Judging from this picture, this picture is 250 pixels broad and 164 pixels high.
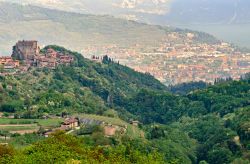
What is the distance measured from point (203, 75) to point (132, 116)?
2748 inches

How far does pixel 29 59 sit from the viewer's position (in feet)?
259

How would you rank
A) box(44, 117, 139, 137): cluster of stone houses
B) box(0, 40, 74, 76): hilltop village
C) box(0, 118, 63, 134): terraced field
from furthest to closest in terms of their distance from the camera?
box(0, 40, 74, 76): hilltop village
box(0, 118, 63, 134): terraced field
box(44, 117, 139, 137): cluster of stone houses

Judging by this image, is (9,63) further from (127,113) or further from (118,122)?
(118,122)

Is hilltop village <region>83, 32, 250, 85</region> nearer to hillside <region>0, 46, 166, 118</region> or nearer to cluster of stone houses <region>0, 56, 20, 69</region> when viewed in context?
hillside <region>0, 46, 166, 118</region>

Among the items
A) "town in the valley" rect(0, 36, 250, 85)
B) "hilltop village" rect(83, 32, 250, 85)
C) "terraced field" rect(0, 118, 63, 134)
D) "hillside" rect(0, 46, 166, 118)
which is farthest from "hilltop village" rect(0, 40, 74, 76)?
"hilltop village" rect(83, 32, 250, 85)

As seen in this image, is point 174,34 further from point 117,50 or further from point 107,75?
point 107,75

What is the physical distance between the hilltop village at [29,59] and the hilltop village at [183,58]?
5288 centimetres

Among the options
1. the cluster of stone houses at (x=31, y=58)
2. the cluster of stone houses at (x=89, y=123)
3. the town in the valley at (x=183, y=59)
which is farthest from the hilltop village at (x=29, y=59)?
the town in the valley at (x=183, y=59)

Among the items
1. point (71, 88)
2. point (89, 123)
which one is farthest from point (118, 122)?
point (71, 88)

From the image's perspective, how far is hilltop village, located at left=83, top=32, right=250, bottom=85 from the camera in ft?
461

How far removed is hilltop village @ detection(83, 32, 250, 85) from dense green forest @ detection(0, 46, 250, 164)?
1897 inches

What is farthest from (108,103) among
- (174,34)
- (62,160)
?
(174,34)

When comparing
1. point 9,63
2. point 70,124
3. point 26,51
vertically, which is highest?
point 26,51

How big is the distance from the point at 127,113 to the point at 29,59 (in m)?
13.7
